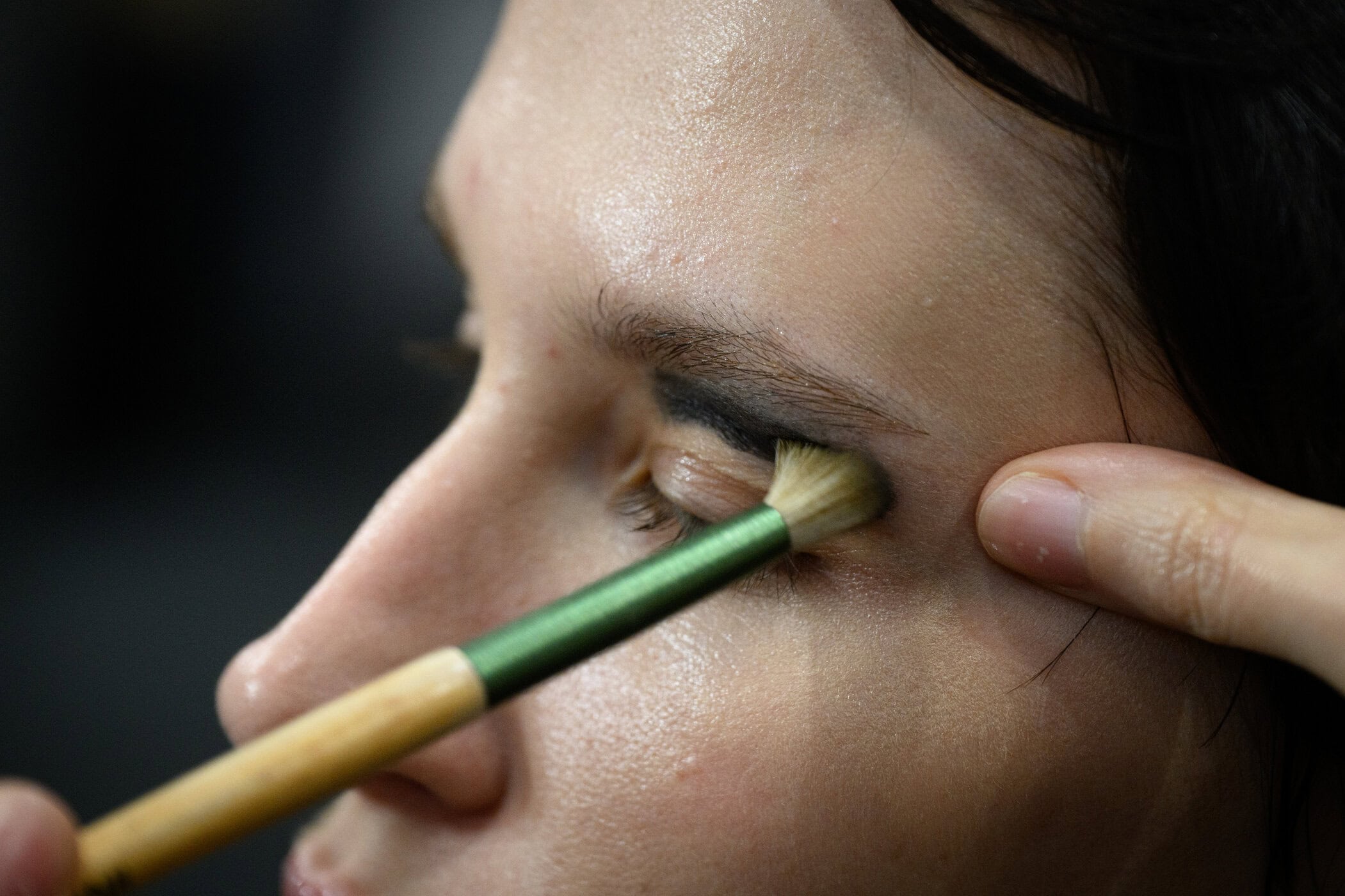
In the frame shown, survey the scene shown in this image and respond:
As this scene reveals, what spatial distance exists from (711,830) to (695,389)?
0.19 metres

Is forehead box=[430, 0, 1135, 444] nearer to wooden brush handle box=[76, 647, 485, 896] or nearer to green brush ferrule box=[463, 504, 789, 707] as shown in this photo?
green brush ferrule box=[463, 504, 789, 707]

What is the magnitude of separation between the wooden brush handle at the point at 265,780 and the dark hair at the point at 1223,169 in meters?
0.33

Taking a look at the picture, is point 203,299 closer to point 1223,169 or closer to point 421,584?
point 421,584

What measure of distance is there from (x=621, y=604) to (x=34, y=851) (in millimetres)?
199

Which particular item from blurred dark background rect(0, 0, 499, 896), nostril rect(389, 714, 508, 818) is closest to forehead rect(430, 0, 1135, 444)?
nostril rect(389, 714, 508, 818)

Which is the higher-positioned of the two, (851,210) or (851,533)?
(851,210)

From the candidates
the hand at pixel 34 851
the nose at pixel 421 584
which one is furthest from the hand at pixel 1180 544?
the hand at pixel 34 851

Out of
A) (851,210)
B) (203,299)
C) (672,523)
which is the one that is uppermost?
(851,210)

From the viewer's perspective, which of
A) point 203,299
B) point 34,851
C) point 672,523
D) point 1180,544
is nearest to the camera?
point 34,851

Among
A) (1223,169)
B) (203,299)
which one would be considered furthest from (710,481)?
(203,299)

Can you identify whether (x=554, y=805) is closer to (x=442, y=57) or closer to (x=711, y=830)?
(x=711, y=830)

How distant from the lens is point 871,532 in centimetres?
52

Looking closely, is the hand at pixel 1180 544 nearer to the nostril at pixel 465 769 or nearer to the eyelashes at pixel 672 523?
the eyelashes at pixel 672 523

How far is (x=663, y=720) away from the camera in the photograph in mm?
516
